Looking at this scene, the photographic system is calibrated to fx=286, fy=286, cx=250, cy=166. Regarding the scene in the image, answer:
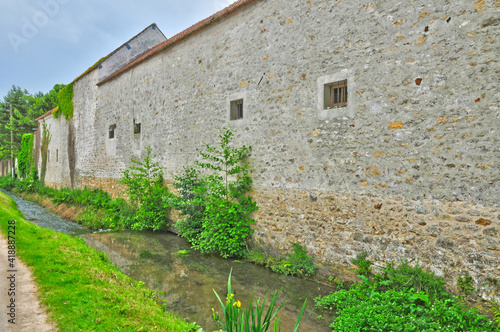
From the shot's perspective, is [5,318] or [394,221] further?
[394,221]

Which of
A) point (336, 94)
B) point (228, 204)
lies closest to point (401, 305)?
point (336, 94)

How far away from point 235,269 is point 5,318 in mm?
3643

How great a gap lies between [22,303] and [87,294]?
2.10ft

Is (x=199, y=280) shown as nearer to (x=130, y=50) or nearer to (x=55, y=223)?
(x=55, y=223)

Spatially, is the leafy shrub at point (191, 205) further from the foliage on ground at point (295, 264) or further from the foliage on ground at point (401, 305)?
the foliage on ground at point (401, 305)

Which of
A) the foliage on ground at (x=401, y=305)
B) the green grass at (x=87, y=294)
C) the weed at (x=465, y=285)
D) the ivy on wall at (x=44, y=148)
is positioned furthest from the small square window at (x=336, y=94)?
the ivy on wall at (x=44, y=148)

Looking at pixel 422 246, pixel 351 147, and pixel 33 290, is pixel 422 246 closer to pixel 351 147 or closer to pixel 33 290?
pixel 351 147

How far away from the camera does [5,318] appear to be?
2928mm

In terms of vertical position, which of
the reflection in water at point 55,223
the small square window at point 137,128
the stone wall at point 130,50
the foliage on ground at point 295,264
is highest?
the stone wall at point 130,50

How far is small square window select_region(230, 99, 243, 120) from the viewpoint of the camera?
7219 mm

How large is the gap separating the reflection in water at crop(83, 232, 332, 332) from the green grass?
0.52 m

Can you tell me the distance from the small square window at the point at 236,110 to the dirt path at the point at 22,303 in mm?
5035

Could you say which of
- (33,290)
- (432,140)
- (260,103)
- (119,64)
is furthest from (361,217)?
(119,64)

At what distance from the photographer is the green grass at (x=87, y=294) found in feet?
9.74
